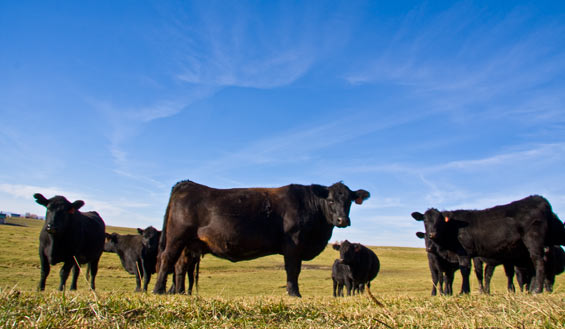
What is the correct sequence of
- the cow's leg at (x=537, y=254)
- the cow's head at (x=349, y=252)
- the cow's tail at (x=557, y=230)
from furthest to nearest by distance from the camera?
the cow's head at (x=349, y=252)
the cow's tail at (x=557, y=230)
the cow's leg at (x=537, y=254)

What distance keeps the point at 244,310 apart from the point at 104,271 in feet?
89.2

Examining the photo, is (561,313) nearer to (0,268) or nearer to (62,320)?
(62,320)

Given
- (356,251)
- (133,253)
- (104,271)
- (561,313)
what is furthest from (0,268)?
(561,313)

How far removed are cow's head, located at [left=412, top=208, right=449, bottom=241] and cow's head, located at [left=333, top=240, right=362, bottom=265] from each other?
6.86 metres

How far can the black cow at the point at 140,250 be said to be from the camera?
18.5 metres

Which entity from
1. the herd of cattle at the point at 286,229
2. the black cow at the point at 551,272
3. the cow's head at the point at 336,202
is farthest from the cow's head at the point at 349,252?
the cow's head at the point at 336,202

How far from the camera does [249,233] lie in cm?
920

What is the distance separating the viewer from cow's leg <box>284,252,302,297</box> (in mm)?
8898

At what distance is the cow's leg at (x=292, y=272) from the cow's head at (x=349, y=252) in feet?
35.0

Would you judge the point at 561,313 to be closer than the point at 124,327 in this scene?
No

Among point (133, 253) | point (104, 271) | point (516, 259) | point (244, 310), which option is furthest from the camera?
point (104, 271)

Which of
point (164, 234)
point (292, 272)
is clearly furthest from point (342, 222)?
point (164, 234)

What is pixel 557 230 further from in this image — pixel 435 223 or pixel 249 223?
pixel 249 223

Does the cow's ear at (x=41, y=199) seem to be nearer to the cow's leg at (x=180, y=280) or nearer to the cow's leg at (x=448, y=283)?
the cow's leg at (x=180, y=280)
